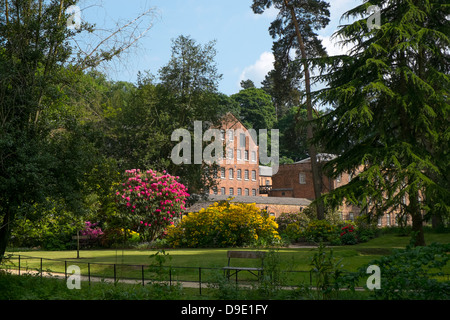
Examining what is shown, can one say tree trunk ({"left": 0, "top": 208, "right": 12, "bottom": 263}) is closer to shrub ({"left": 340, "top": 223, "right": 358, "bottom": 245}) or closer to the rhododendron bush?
the rhododendron bush

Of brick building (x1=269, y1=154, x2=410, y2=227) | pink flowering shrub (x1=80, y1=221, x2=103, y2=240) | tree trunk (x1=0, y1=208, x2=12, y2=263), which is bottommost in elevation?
pink flowering shrub (x1=80, y1=221, x2=103, y2=240)

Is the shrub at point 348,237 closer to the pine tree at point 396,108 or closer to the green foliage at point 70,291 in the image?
the pine tree at point 396,108

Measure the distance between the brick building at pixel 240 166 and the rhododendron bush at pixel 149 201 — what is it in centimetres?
3123

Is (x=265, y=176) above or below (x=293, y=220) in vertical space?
above

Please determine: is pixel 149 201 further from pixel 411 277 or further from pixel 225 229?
pixel 411 277

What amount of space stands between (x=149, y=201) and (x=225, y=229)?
4.89 meters

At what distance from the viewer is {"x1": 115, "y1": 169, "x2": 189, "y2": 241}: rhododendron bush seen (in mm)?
27219

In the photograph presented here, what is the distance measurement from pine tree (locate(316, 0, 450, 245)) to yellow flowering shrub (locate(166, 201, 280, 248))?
7738mm

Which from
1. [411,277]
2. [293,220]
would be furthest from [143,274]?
[293,220]

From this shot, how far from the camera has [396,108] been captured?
16.7 meters

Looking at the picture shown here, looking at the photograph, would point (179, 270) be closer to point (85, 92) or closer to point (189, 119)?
point (85, 92)

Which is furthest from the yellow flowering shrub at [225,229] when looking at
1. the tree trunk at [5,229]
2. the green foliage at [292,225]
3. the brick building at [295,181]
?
the brick building at [295,181]

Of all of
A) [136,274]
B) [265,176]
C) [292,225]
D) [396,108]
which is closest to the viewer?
[136,274]

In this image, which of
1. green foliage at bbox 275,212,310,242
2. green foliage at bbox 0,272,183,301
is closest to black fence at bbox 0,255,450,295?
green foliage at bbox 0,272,183,301
